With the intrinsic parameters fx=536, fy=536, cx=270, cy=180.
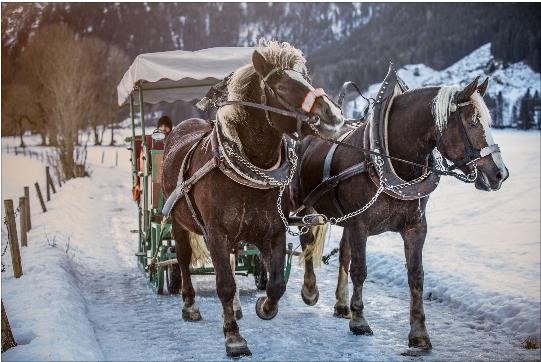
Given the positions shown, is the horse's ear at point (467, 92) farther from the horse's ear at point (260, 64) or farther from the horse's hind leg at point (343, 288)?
the horse's hind leg at point (343, 288)

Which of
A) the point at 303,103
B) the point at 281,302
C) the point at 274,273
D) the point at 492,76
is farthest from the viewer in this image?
the point at 492,76

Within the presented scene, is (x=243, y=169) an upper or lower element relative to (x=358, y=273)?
upper

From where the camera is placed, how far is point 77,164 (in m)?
7.18

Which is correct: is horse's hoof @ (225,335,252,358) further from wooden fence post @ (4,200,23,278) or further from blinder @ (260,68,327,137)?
wooden fence post @ (4,200,23,278)

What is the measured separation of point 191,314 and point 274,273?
1.43 m

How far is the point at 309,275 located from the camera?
5199 mm

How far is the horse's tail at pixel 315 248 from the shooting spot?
17.6 ft

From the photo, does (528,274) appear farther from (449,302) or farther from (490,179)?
(490,179)

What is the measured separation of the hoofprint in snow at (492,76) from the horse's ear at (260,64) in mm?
4304

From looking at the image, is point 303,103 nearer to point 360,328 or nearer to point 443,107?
point 443,107

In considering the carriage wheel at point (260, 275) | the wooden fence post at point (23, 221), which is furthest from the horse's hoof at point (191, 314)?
the wooden fence post at point (23, 221)

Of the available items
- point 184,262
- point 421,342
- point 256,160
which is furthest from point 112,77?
point 421,342

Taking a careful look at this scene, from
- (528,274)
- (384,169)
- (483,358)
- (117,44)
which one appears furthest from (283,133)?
(528,274)

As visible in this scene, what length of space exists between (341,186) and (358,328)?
3.82 feet
